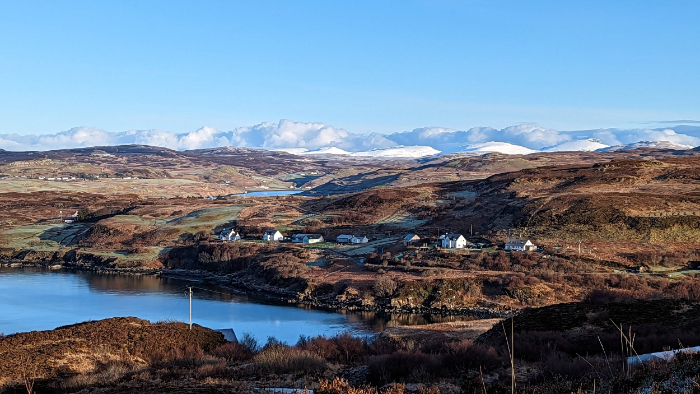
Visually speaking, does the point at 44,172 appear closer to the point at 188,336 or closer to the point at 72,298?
the point at 72,298

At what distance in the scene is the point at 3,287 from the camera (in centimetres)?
5569

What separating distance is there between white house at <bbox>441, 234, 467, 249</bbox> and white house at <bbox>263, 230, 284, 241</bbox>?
2018 centimetres

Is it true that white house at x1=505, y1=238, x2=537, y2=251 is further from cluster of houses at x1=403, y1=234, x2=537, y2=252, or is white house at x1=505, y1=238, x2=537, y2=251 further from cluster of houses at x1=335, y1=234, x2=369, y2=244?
cluster of houses at x1=335, y1=234, x2=369, y2=244

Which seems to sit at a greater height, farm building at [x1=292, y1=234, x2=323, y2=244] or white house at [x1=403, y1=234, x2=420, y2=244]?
white house at [x1=403, y1=234, x2=420, y2=244]

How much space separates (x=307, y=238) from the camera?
70.0 metres

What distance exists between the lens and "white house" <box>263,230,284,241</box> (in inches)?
2830

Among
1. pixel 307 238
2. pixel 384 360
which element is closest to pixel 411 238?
pixel 307 238

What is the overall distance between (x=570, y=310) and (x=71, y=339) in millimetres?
17644

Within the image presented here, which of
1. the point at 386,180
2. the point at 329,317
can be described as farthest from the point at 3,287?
the point at 386,180

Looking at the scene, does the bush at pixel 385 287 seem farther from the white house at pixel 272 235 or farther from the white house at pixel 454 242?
the white house at pixel 272 235

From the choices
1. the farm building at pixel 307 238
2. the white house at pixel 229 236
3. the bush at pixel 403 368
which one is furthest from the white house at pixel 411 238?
the bush at pixel 403 368

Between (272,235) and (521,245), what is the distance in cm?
2865

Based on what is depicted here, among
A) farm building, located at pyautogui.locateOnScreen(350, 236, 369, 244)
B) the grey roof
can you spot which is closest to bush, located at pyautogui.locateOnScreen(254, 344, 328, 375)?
the grey roof

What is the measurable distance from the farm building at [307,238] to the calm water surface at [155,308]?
1435cm
